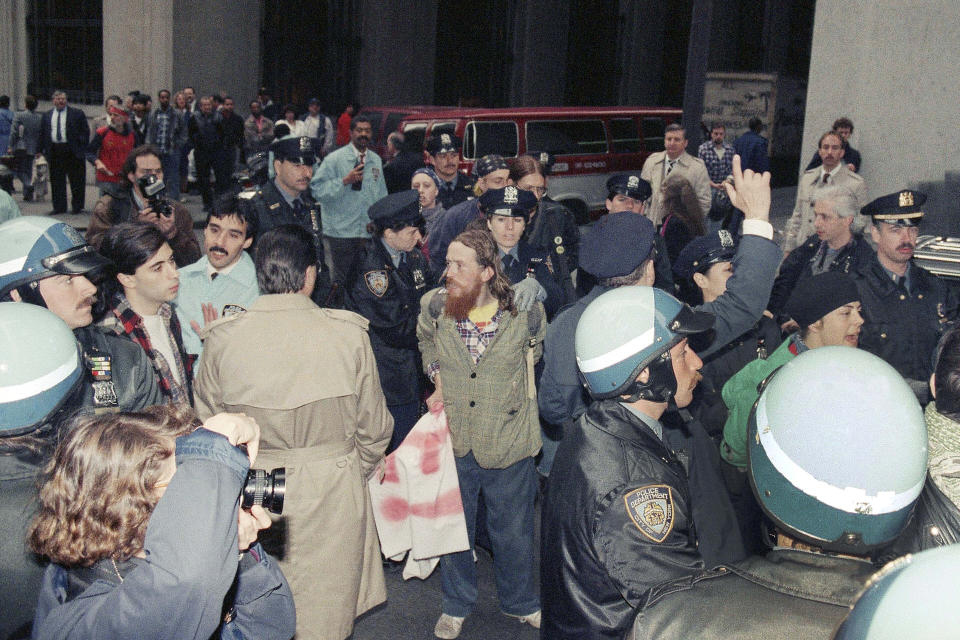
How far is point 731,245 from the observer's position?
15.5ft

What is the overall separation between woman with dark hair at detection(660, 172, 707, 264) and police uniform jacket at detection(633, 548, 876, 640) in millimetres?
5458

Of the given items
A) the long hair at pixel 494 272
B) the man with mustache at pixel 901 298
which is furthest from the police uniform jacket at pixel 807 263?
the long hair at pixel 494 272

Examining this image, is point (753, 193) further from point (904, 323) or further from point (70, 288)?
point (70, 288)

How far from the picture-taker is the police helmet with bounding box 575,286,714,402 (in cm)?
267

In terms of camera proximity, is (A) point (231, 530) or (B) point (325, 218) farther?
(B) point (325, 218)

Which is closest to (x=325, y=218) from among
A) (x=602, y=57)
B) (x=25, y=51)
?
(x=25, y=51)

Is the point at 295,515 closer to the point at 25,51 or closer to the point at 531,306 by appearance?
the point at 531,306

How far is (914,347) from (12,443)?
15.3 feet

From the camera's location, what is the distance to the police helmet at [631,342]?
8.75ft

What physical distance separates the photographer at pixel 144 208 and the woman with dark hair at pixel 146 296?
1.83 meters

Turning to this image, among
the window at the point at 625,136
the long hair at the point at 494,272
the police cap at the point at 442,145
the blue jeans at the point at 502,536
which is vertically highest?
the window at the point at 625,136

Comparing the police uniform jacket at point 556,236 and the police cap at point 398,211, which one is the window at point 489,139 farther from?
the police cap at point 398,211

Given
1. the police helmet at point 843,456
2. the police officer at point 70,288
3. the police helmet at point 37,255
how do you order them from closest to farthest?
the police helmet at point 843,456 → the police officer at point 70,288 → the police helmet at point 37,255

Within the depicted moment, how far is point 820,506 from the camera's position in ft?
6.11
